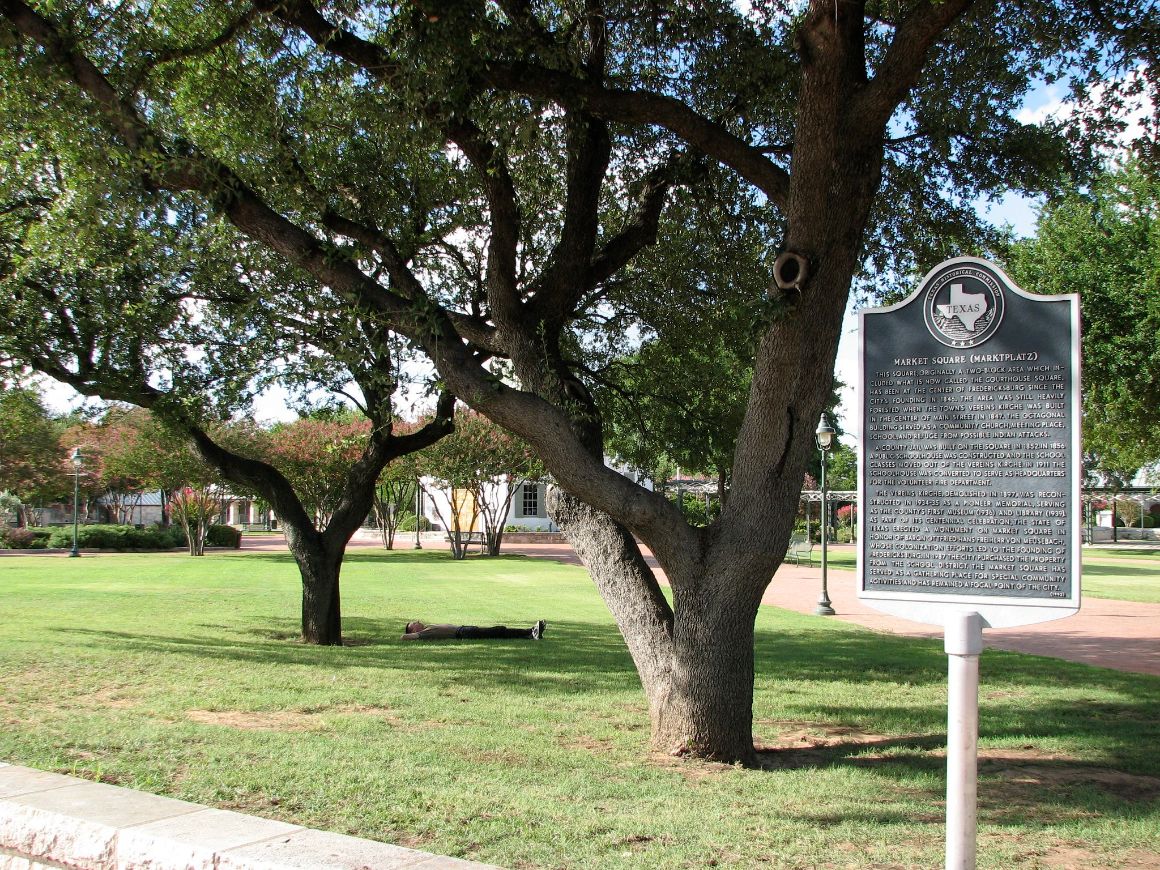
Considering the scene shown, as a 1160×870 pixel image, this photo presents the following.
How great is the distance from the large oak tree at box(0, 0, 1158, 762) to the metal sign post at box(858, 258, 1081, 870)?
2310 millimetres

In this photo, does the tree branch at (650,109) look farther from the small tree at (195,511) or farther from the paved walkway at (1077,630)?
the small tree at (195,511)

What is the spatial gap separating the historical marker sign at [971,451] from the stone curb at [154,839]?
2.44 meters

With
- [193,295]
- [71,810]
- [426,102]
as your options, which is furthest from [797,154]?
[193,295]

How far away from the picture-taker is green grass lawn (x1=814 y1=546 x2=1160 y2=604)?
75.8 feet

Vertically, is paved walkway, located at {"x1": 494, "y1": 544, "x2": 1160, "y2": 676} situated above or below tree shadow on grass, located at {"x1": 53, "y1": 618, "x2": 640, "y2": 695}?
below

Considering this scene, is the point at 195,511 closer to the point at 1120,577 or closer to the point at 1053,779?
the point at 1120,577

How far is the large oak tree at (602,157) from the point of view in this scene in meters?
7.11

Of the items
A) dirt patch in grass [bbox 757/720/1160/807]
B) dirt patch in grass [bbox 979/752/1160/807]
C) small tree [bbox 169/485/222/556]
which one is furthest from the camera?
small tree [bbox 169/485/222/556]

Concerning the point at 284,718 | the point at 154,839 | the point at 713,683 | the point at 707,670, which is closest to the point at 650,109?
the point at 707,670

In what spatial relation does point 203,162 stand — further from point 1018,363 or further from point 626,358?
point 626,358

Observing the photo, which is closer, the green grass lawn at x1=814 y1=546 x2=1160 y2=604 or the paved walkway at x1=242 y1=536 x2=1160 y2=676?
the paved walkway at x1=242 y1=536 x2=1160 y2=676

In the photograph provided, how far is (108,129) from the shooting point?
868cm

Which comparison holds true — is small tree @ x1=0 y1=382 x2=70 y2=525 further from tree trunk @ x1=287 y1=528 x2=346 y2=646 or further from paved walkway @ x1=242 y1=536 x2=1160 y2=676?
paved walkway @ x1=242 y1=536 x2=1160 y2=676

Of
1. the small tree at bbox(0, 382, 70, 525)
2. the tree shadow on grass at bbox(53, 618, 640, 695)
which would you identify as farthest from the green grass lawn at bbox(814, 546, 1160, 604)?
the small tree at bbox(0, 382, 70, 525)
